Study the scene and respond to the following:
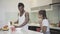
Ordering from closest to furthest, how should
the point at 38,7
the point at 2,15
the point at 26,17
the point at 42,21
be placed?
1. the point at 26,17
2. the point at 42,21
3. the point at 38,7
4. the point at 2,15

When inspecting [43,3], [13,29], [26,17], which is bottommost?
[13,29]

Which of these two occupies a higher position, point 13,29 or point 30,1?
point 30,1

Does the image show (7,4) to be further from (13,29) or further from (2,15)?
(13,29)

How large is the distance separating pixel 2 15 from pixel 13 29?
3.22 m

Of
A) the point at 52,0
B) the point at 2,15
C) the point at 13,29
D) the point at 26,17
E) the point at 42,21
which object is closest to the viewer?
the point at 13,29

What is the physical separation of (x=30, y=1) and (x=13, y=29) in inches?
128

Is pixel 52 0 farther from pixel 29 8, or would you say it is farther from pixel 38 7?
pixel 29 8

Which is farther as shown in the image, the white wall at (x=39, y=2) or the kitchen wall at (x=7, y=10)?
the kitchen wall at (x=7, y=10)

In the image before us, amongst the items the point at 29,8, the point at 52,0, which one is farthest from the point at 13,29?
the point at 29,8

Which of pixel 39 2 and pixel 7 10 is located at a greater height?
pixel 39 2

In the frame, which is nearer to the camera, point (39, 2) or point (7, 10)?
point (39, 2)

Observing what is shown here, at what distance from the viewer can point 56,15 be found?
13.1ft

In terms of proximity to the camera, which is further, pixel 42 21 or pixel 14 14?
pixel 14 14

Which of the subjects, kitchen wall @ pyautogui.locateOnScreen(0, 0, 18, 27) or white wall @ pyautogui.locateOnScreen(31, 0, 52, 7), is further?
kitchen wall @ pyautogui.locateOnScreen(0, 0, 18, 27)
